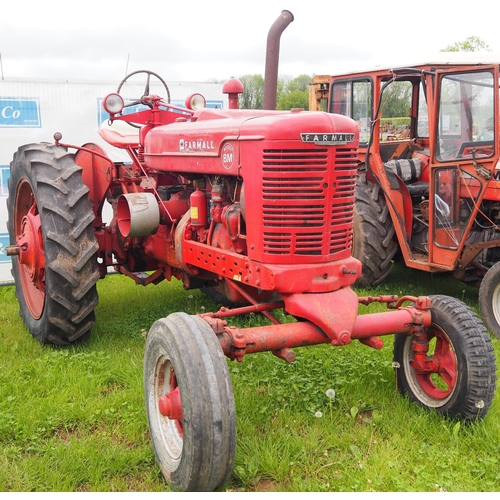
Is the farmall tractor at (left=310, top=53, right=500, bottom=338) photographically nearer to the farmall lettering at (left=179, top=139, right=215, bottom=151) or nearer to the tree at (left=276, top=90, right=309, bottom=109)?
the farmall lettering at (left=179, top=139, right=215, bottom=151)

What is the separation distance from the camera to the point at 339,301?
3.25 metres

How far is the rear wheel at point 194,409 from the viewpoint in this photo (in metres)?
2.65

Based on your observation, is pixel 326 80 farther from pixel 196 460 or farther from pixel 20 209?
pixel 196 460

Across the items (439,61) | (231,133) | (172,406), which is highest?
(439,61)

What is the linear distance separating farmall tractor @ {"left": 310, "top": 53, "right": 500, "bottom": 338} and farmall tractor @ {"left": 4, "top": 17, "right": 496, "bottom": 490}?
1.79 m

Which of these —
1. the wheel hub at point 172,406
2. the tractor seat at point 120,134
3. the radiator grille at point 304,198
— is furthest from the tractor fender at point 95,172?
the wheel hub at point 172,406

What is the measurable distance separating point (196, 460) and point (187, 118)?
2.76 metres

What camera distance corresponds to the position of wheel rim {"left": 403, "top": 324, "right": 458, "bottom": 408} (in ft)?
11.4

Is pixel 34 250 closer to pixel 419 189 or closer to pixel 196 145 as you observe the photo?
pixel 196 145

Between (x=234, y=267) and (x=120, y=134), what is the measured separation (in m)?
2.33

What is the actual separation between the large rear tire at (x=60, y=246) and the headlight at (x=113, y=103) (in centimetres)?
46

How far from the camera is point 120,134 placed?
5.34 m

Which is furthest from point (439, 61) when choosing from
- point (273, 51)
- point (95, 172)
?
point (95, 172)

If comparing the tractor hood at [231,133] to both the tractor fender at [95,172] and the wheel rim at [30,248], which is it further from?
the wheel rim at [30,248]
